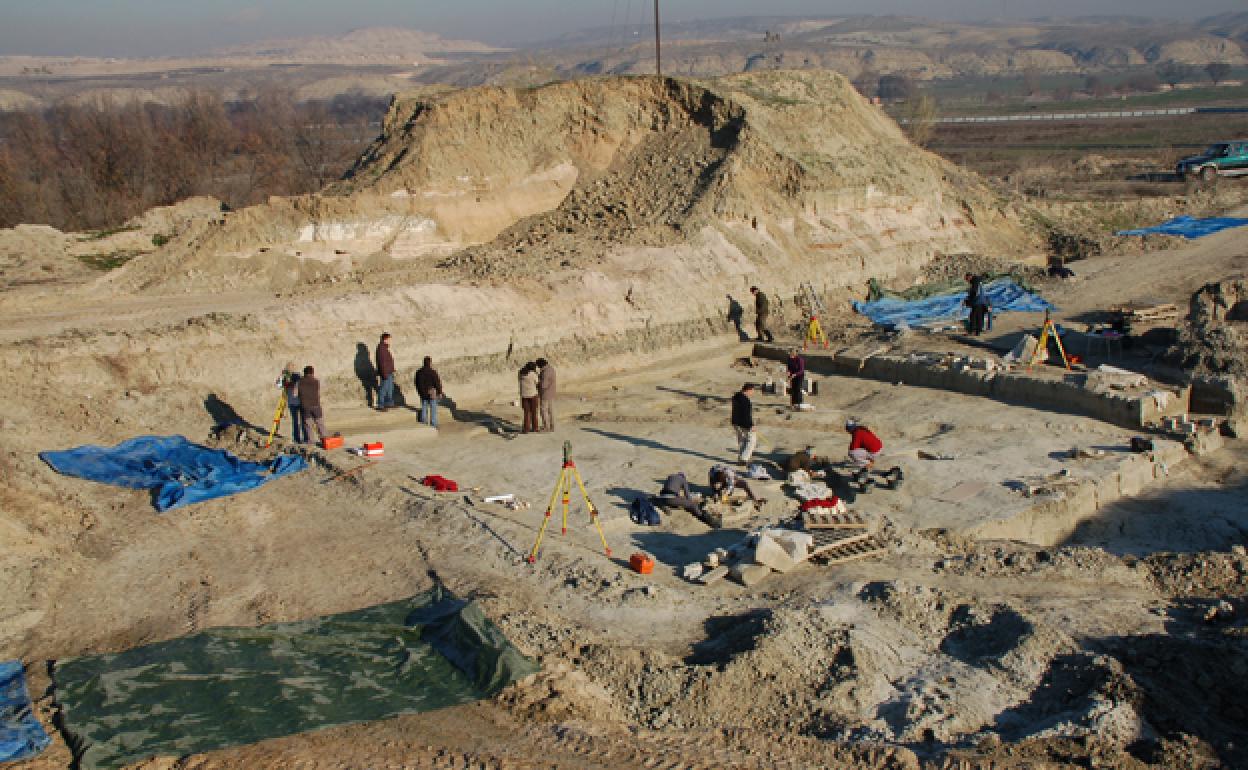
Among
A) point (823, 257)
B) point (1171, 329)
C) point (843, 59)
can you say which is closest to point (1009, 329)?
point (1171, 329)

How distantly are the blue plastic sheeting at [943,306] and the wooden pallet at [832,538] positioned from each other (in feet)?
36.8

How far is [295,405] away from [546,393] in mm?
3654

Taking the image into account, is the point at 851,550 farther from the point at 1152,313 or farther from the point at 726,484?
the point at 1152,313

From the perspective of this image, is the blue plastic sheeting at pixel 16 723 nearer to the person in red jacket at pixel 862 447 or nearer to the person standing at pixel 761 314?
the person in red jacket at pixel 862 447

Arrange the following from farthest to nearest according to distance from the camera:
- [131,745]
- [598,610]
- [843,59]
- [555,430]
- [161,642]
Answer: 1. [843,59]
2. [555,430]
3. [598,610]
4. [161,642]
5. [131,745]

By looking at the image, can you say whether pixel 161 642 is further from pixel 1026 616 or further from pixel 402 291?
pixel 402 291

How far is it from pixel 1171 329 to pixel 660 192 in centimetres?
1100

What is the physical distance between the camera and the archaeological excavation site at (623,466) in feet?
25.1

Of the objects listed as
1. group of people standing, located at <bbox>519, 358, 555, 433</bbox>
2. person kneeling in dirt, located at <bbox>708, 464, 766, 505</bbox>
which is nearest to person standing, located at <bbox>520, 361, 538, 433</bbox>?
group of people standing, located at <bbox>519, 358, 555, 433</bbox>

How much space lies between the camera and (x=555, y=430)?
15555 millimetres

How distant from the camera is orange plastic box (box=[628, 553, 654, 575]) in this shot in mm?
10102

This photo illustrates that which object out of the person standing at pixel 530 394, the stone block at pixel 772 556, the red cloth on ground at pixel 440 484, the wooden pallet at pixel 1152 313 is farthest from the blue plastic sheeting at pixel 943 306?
the stone block at pixel 772 556

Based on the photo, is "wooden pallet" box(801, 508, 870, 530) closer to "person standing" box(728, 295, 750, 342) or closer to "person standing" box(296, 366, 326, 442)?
"person standing" box(296, 366, 326, 442)

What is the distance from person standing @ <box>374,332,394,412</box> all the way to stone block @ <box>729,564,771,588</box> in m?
8.05
